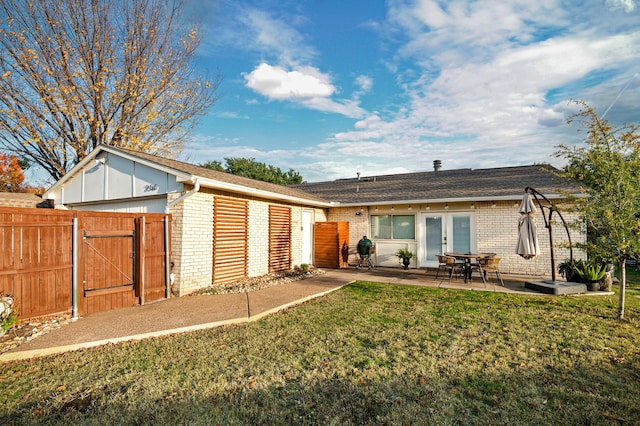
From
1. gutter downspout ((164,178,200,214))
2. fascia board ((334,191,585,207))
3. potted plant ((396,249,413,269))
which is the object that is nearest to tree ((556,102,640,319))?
fascia board ((334,191,585,207))

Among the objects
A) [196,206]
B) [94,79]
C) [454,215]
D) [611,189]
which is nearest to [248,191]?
[196,206]

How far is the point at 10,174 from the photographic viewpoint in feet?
66.7

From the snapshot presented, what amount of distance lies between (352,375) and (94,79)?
15759 millimetres

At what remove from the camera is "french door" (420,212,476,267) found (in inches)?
435

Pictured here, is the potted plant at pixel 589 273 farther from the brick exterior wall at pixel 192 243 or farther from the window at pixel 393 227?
the brick exterior wall at pixel 192 243

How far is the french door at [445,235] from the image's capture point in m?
11.0

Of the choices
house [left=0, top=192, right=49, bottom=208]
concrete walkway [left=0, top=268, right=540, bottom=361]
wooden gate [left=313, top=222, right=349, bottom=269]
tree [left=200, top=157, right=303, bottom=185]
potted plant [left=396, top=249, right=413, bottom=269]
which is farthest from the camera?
tree [left=200, top=157, right=303, bottom=185]

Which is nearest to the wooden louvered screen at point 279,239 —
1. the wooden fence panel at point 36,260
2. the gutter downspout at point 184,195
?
the gutter downspout at point 184,195

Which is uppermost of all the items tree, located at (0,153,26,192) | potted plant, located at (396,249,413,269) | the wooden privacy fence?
tree, located at (0,153,26,192)

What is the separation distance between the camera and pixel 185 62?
14.9 metres

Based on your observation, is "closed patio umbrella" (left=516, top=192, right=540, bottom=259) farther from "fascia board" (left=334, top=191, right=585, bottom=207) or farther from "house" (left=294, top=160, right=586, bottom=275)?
"house" (left=294, top=160, right=586, bottom=275)

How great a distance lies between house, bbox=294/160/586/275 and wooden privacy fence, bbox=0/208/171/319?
7.93 metres

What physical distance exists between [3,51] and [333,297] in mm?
15369

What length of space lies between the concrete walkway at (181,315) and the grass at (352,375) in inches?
9.2
